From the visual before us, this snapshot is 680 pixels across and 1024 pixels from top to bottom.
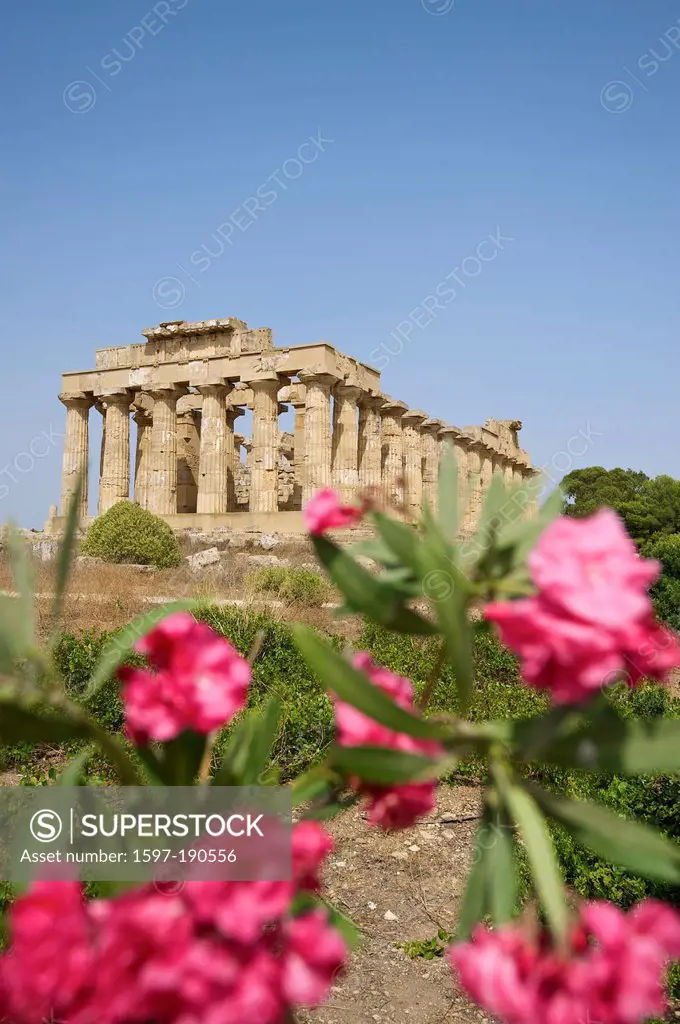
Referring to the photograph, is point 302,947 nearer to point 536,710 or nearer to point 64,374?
point 536,710

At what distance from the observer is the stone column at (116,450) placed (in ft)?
84.2

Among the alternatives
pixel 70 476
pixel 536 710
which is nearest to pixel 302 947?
pixel 536 710

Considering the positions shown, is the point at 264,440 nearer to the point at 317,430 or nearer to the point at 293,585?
the point at 317,430

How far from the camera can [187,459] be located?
27578mm

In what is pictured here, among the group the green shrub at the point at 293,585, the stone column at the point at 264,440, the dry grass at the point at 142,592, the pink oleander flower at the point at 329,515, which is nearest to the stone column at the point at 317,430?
the stone column at the point at 264,440

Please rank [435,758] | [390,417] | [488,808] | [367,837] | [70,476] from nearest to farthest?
[435,758] → [488,808] → [367,837] → [70,476] → [390,417]

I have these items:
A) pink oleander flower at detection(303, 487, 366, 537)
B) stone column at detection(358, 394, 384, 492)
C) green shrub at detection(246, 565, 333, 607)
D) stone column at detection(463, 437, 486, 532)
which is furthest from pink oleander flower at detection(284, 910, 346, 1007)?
stone column at detection(463, 437, 486, 532)

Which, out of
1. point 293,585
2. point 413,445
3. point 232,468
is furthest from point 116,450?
point 293,585

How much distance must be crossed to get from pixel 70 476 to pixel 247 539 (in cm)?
811

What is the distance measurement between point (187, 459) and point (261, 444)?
17.7 feet

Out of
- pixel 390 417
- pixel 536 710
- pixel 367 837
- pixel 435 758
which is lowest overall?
pixel 367 837

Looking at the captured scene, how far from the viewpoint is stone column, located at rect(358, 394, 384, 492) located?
25.5m

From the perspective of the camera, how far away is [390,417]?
1070 inches

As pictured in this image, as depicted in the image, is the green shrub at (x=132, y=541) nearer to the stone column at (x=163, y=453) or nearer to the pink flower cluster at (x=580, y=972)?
the stone column at (x=163, y=453)
